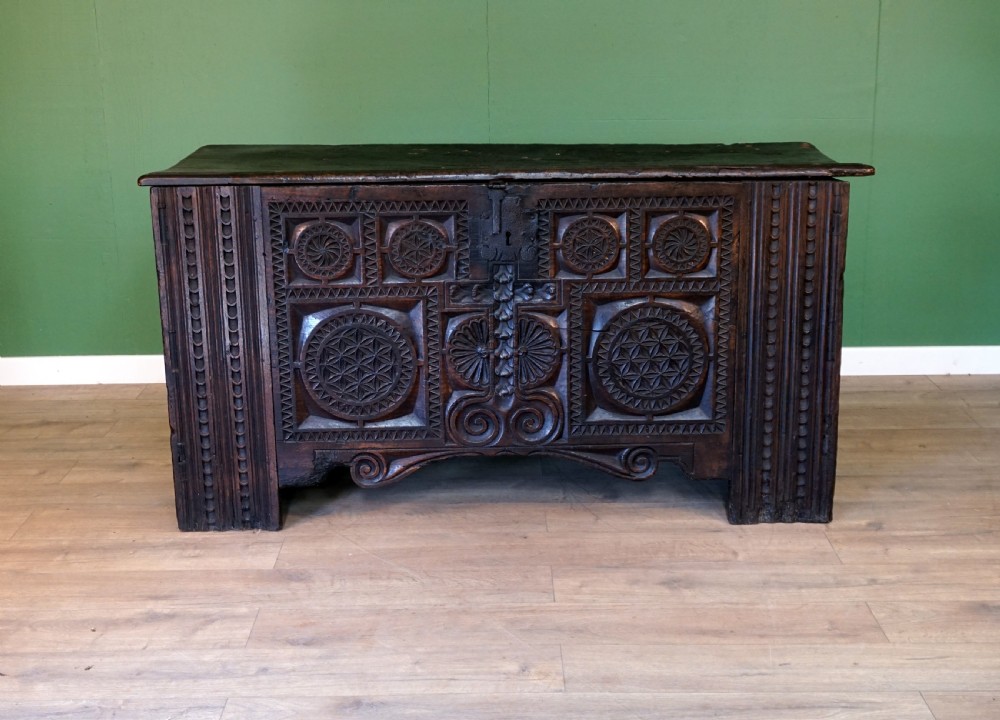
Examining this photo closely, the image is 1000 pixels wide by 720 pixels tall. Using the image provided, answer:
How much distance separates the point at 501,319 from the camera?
2418mm

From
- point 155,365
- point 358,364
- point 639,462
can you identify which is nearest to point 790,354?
point 639,462

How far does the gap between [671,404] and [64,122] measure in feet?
6.38

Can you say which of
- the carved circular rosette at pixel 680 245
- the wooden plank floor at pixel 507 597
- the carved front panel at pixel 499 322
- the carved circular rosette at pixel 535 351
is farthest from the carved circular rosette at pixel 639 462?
the carved circular rosette at pixel 680 245

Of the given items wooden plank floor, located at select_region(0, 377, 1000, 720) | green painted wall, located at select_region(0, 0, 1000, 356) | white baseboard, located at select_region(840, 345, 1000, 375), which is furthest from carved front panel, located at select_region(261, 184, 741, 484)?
white baseboard, located at select_region(840, 345, 1000, 375)

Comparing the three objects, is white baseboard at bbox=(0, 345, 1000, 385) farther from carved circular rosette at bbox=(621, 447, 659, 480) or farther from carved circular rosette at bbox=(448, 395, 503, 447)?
carved circular rosette at bbox=(448, 395, 503, 447)

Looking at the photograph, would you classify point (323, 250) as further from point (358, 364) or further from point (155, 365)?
point (155, 365)

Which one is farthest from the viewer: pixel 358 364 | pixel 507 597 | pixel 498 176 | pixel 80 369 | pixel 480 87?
pixel 80 369

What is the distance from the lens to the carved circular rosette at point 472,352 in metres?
2.42

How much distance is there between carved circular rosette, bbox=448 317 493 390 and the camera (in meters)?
2.42

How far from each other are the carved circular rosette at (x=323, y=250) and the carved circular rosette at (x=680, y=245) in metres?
A: 0.64

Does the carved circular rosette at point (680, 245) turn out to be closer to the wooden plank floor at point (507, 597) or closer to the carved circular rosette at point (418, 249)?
the carved circular rosette at point (418, 249)

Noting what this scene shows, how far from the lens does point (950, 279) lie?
3389 millimetres

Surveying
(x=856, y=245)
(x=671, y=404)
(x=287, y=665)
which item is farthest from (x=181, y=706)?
(x=856, y=245)

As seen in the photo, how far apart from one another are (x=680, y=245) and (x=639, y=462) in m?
0.49
